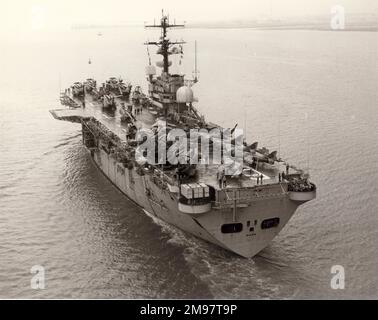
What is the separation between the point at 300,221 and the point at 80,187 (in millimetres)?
10978

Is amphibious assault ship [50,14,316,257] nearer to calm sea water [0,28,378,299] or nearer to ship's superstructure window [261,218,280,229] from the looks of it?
ship's superstructure window [261,218,280,229]

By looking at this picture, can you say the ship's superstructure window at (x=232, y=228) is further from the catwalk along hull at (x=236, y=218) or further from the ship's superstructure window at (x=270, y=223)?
the ship's superstructure window at (x=270, y=223)

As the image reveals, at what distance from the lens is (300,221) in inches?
781

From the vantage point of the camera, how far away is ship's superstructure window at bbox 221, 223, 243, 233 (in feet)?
53.1

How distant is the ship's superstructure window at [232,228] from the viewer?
1619 cm

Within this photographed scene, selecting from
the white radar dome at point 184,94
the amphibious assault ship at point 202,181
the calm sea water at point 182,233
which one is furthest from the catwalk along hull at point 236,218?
the white radar dome at point 184,94

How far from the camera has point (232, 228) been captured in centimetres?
1628

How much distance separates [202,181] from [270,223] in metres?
2.78

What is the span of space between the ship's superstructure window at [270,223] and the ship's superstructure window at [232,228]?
2.71 ft

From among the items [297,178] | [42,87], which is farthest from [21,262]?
[42,87]

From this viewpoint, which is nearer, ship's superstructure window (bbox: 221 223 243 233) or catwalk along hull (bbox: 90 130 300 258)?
catwalk along hull (bbox: 90 130 300 258)

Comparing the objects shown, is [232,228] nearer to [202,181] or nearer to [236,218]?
[236,218]

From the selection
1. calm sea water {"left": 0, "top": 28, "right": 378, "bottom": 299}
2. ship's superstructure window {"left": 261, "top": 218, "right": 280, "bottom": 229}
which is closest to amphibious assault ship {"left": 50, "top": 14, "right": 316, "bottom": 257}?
ship's superstructure window {"left": 261, "top": 218, "right": 280, "bottom": 229}

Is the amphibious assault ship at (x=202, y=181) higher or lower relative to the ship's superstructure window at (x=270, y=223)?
higher
